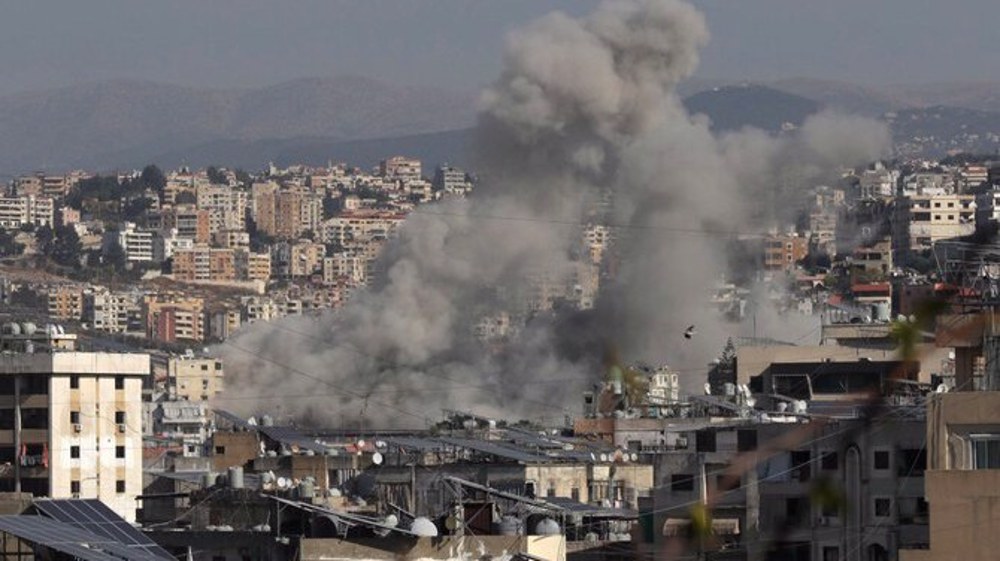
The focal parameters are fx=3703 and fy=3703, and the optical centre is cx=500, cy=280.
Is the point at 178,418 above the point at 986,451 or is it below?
below

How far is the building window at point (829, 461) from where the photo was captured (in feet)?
95.5

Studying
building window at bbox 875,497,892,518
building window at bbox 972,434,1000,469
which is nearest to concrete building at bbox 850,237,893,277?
building window at bbox 875,497,892,518

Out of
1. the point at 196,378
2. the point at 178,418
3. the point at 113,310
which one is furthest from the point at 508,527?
the point at 113,310

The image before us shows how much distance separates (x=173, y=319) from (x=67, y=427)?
131674 millimetres

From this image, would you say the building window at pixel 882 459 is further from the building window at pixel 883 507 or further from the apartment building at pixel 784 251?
the apartment building at pixel 784 251

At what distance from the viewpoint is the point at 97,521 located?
25094 millimetres

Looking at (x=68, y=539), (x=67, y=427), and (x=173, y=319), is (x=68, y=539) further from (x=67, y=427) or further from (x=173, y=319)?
(x=173, y=319)

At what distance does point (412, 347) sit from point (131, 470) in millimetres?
47458

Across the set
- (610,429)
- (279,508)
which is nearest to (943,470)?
(279,508)

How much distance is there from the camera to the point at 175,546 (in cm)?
2909

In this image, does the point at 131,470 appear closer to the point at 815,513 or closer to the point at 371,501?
the point at 371,501

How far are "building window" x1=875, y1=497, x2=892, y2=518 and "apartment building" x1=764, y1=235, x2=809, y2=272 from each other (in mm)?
68884

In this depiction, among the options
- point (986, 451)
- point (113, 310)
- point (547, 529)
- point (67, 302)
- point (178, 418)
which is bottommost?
point (178, 418)

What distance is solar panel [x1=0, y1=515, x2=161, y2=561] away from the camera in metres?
23.3
